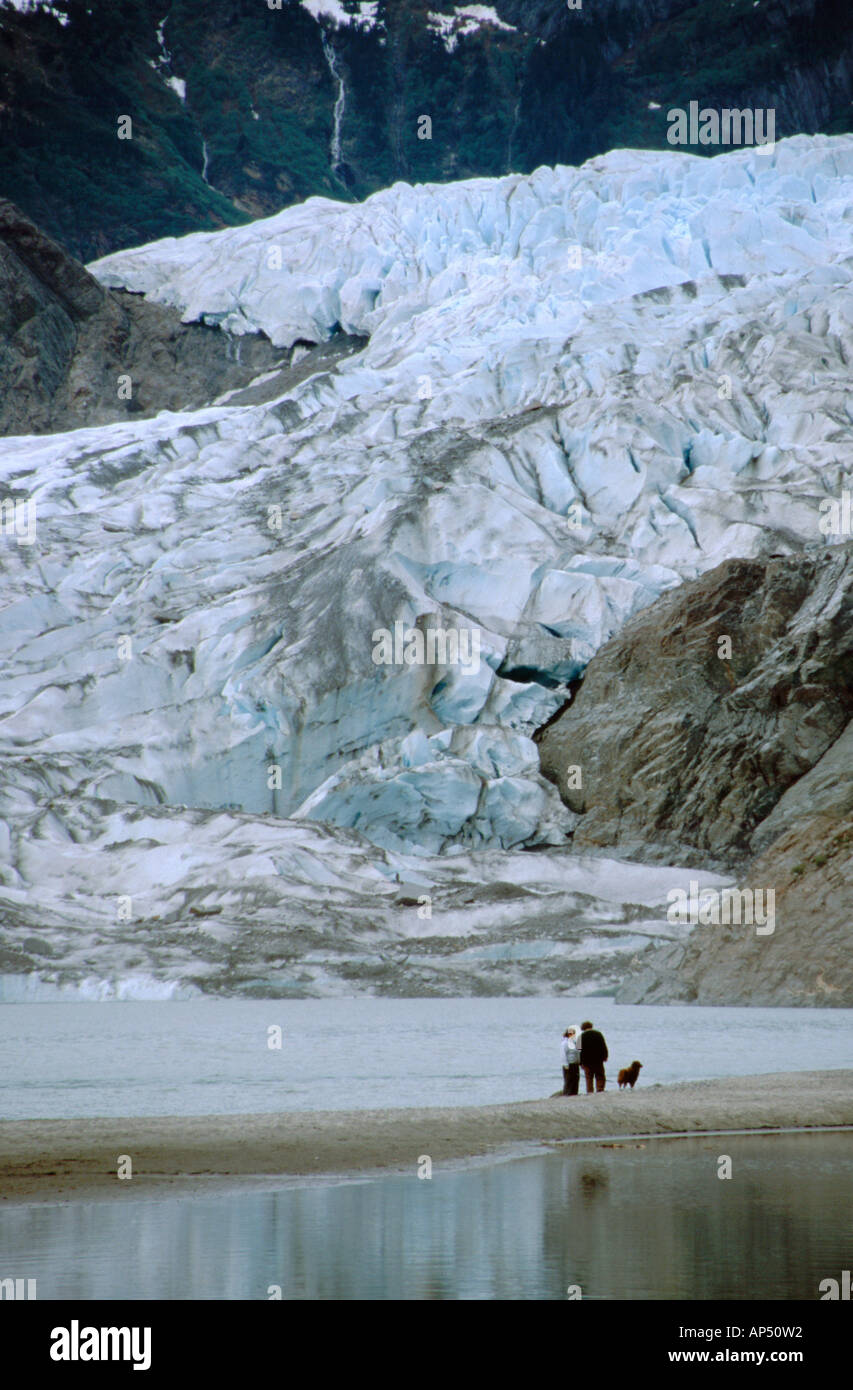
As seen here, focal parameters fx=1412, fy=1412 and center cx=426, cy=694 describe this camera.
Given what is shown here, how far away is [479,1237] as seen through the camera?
680 cm

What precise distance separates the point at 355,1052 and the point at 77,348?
7941cm

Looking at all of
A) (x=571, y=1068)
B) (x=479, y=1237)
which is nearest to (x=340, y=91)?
(x=571, y=1068)

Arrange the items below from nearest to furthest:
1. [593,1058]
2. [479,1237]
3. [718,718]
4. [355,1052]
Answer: [479,1237]
[593,1058]
[355,1052]
[718,718]

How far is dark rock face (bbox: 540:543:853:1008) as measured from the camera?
142ft

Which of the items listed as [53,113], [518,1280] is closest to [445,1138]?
[518,1280]

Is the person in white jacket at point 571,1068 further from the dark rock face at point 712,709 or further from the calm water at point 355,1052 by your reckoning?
the dark rock face at point 712,709

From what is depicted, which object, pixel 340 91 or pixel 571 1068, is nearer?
pixel 571 1068

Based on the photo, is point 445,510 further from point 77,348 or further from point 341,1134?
point 77,348

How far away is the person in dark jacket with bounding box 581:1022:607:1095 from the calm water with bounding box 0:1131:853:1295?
373 cm

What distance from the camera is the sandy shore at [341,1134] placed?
9.09 m

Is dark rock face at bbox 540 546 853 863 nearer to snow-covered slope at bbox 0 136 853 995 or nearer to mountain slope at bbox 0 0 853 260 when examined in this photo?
snow-covered slope at bbox 0 136 853 995

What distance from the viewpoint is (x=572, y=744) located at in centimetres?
4581

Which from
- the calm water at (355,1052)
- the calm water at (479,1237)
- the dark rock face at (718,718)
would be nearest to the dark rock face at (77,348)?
the dark rock face at (718,718)
